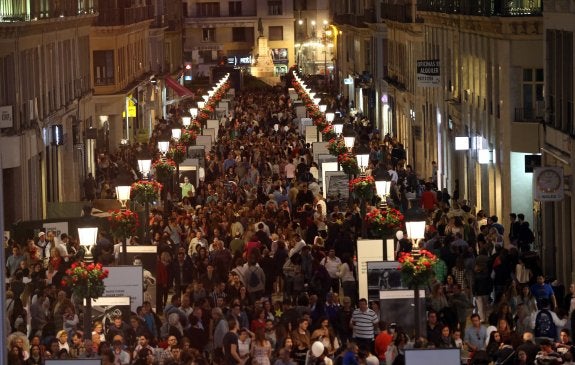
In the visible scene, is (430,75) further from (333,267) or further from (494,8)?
(333,267)

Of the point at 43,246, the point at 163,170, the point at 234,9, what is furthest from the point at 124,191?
the point at 234,9

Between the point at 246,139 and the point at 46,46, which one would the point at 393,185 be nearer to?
the point at 46,46

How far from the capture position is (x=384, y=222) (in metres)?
33.6

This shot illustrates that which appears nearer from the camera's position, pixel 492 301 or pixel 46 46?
pixel 492 301

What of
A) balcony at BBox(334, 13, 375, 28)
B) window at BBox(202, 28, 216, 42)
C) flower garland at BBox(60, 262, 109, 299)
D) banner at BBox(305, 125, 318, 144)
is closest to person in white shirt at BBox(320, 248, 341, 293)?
flower garland at BBox(60, 262, 109, 299)

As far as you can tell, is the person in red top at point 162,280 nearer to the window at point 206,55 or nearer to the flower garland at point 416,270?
the flower garland at point 416,270

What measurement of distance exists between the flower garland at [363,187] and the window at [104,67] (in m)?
36.1

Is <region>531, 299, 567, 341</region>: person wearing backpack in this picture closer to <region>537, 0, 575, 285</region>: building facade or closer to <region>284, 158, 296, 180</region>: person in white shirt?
<region>537, 0, 575, 285</region>: building facade

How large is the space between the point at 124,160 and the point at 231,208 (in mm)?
24812

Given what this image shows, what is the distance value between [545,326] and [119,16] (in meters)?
55.9

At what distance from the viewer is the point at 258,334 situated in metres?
25.2

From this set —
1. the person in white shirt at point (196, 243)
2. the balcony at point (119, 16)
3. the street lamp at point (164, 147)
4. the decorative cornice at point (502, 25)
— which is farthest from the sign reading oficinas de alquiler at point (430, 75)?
the person in white shirt at point (196, 243)

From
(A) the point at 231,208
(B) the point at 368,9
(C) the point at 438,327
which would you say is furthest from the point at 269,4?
(C) the point at 438,327

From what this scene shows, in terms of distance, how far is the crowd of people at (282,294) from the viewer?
24906 mm
